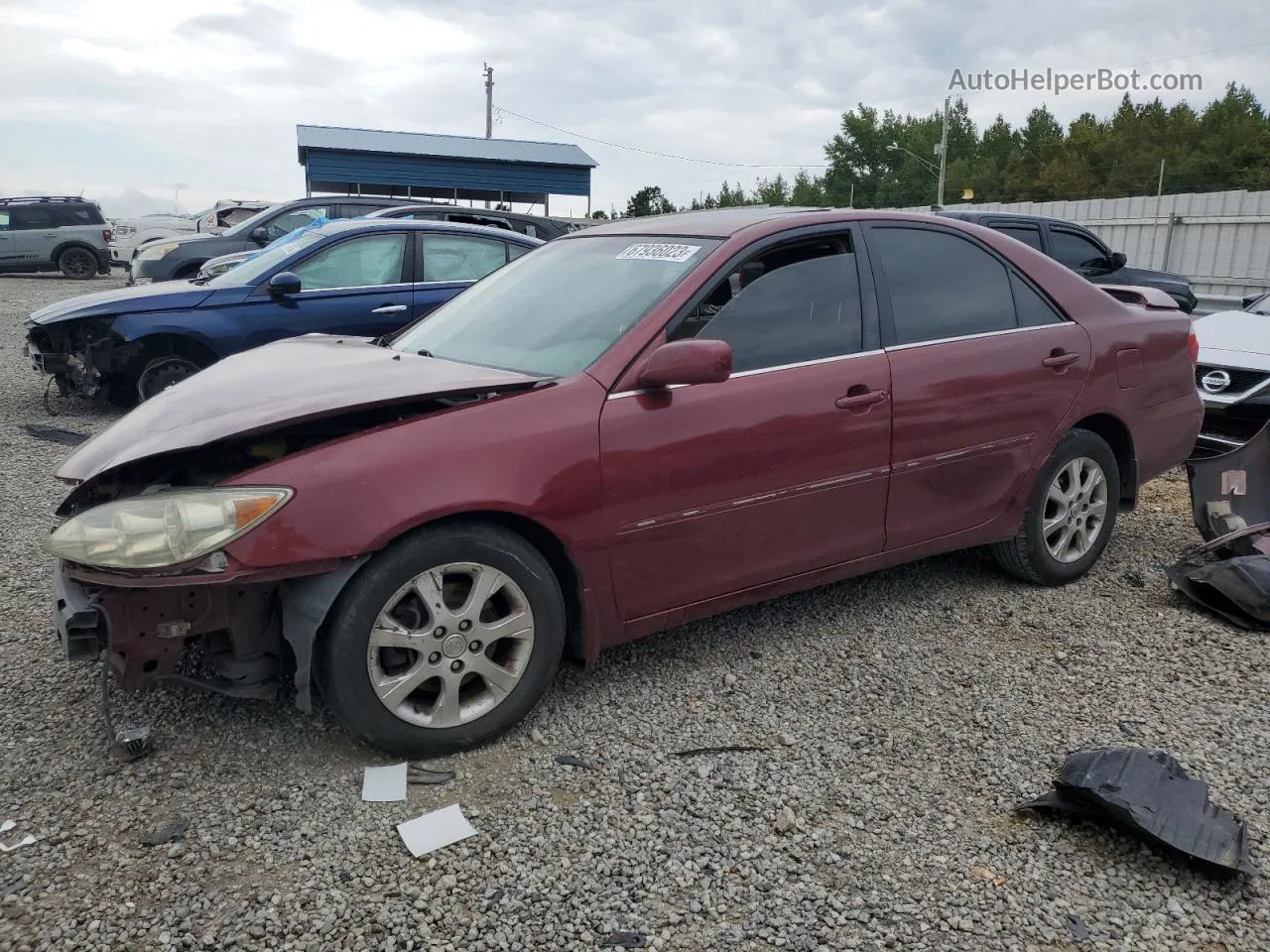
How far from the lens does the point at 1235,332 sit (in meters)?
7.68

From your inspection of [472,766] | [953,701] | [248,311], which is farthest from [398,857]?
[248,311]

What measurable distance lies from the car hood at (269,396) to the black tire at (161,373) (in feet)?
14.1

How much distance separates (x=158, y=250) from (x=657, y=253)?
42.2 ft

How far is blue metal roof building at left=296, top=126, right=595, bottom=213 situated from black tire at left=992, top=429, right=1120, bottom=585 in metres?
30.7

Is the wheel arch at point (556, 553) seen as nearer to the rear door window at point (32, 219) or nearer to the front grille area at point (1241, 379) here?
the front grille area at point (1241, 379)

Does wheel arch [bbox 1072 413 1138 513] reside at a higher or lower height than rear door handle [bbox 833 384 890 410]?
lower

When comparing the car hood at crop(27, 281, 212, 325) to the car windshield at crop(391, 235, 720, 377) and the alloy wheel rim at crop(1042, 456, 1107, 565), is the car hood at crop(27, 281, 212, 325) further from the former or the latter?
the alloy wheel rim at crop(1042, 456, 1107, 565)

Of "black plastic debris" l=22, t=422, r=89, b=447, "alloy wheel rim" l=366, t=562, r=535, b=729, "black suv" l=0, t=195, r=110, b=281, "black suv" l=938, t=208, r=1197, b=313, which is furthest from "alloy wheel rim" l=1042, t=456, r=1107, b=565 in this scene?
"black suv" l=0, t=195, r=110, b=281

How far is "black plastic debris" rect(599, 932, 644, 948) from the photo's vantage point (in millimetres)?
2355

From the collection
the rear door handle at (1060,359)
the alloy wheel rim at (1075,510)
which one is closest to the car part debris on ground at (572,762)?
the alloy wheel rim at (1075,510)

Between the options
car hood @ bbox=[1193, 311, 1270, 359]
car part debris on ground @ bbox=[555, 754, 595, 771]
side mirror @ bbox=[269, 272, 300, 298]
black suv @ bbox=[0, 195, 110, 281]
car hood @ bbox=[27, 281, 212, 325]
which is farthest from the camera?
black suv @ bbox=[0, 195, 110, 281]

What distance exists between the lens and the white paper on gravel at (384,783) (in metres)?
2.90

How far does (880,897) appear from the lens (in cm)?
253

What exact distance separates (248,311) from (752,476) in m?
5.55
